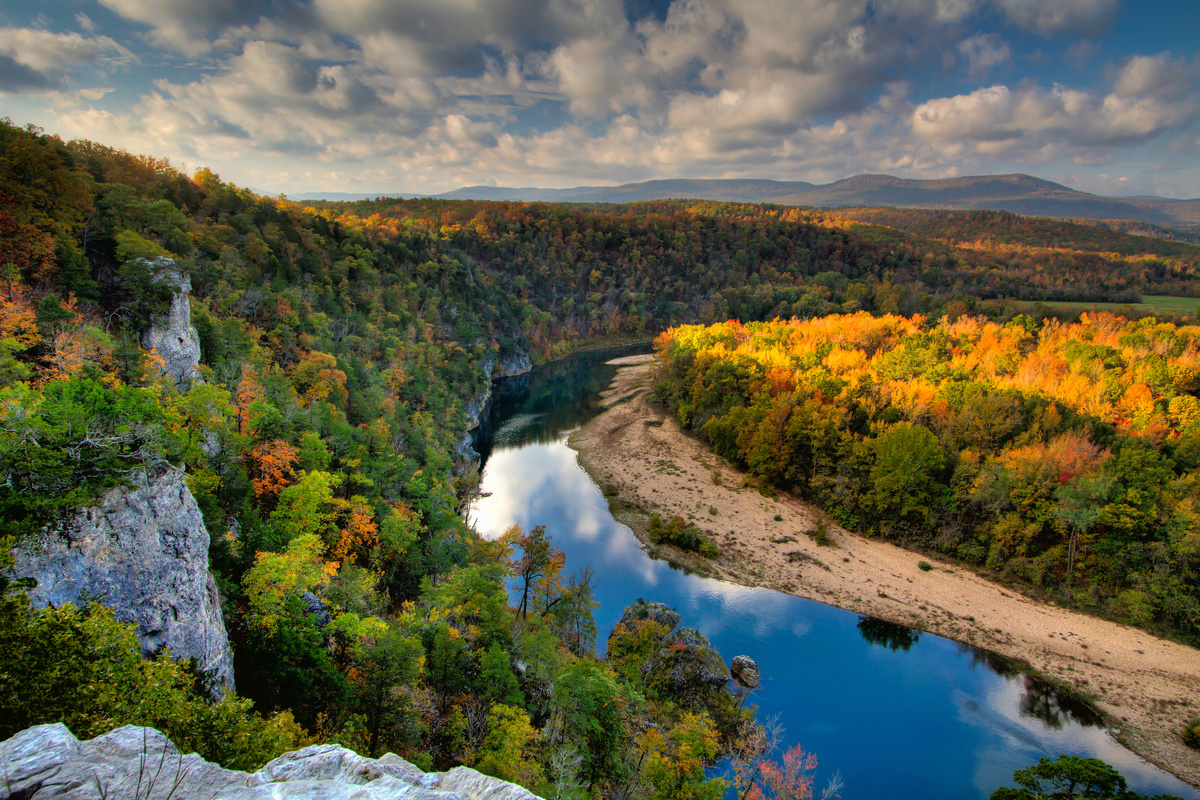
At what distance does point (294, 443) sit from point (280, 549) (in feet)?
24.9

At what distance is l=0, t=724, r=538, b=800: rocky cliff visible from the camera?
Result: 509 centimetres

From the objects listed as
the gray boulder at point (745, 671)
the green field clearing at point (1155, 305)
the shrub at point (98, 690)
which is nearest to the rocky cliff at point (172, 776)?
the shrub at point (98, 690)

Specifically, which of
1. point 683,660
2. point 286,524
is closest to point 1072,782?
point 683,660

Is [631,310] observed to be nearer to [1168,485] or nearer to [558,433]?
[558,433]

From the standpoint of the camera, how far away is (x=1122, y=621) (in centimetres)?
2672

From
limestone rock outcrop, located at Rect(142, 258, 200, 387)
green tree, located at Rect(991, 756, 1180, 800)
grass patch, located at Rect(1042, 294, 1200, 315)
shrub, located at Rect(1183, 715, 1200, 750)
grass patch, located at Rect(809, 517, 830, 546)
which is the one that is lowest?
shrub, located at Rect(1183, 715, 1200, 750)

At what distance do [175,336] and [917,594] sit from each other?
4386 centimetres

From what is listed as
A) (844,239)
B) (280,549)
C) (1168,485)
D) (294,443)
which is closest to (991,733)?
(1168,485)

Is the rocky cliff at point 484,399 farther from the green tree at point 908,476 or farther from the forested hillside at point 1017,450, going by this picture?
the green tree at point 908,476

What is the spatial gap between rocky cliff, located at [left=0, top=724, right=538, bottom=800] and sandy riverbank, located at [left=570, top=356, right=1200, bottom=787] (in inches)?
1136

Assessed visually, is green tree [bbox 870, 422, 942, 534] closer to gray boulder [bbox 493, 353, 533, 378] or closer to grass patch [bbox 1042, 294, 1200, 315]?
grass patch [bbox 1042, 294, 1200, 315]

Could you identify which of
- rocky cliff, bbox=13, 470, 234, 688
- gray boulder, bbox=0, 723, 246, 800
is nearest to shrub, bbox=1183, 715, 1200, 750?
gray boulder, bbox=0, 723, 246, 800

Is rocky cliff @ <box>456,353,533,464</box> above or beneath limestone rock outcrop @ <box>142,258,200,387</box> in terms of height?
beneath

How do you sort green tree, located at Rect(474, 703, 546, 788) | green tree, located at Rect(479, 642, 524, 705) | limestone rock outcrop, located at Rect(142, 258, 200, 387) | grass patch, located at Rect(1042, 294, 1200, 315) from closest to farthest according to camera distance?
1. green tree, located at Rect(474, 703, 546, 788)
2. green tree, located at Rect(479, 642, 524, 705)
3. limestone rock outcrop, located at Rect(142, 258, 200, 387)
4. grass patch, located at Rect(1042, 294, 1200, 315)
